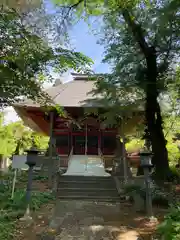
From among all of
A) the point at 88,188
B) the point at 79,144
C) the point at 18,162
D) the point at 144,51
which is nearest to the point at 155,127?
the point at 144,51

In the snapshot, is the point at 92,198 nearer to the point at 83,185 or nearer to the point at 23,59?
the point at 83,185

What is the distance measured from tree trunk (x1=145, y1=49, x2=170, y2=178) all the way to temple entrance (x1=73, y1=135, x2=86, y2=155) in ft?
17.7

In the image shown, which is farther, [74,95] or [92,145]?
[92,145]

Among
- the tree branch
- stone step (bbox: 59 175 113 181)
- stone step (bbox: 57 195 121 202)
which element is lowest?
stone step (bbox: 57 195 121 202)

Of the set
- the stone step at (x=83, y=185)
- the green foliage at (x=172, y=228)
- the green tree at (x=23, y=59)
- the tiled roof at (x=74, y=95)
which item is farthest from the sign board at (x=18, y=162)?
the green foliage at (x=172, y=228)

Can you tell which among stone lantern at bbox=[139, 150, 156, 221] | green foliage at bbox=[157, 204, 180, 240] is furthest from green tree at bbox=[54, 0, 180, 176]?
green foliage at bbox=[157, 204, 180, 240]

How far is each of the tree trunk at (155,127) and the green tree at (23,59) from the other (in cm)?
394

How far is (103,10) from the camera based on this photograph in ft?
31.3

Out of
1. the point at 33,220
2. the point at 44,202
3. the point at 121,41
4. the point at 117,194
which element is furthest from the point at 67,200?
the point at 121,41

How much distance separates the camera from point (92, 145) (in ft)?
44.8

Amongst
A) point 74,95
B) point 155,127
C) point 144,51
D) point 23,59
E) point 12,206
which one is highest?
point 144,51

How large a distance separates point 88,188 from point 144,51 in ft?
17.7

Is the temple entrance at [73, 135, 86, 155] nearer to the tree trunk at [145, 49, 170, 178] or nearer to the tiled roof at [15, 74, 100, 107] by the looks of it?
the tiled roof at [15, 74, 100, 107]

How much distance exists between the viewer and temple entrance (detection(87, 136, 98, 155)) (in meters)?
13.6
